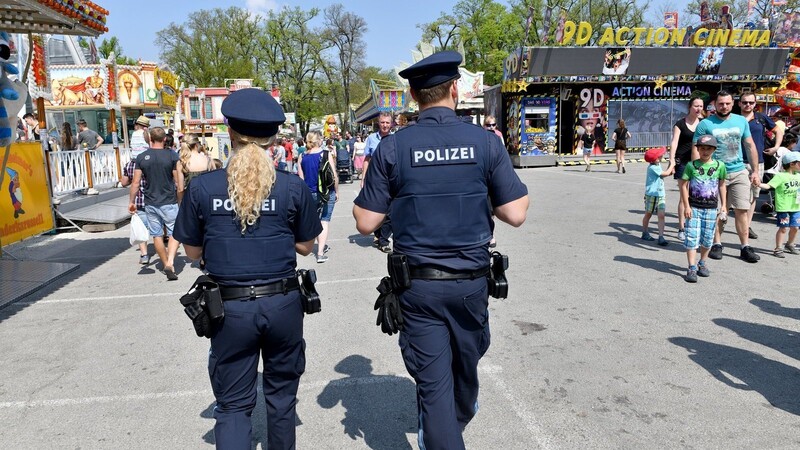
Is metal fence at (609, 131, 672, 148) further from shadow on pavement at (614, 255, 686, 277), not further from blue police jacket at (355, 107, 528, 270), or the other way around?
blue police jacket at (355, 107, 528, 270)

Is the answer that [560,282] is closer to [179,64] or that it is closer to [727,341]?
[727,341]

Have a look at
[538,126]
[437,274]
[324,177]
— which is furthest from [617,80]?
[437,274]

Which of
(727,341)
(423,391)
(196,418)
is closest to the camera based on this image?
(423,391)

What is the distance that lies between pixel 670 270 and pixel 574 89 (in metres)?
19.6

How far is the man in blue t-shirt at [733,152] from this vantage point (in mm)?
6648

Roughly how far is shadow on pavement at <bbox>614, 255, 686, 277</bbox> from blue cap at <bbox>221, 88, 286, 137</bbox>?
5.62 m

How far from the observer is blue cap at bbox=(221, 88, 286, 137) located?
8.63 ft

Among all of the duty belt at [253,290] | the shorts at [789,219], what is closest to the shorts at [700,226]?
the shorts at [789,219]

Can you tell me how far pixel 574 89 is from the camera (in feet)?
81.6

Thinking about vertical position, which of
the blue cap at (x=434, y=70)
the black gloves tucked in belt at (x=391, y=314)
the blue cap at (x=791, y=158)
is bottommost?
the black gloves tucked in belt at (x=391, y=314)

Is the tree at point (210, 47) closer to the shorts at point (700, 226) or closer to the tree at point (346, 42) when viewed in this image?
the tree at point (346, 42)

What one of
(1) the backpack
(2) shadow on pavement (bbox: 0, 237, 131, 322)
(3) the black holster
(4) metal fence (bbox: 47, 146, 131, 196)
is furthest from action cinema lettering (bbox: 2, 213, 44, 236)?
(3) the black holster

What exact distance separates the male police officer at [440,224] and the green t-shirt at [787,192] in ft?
20.8

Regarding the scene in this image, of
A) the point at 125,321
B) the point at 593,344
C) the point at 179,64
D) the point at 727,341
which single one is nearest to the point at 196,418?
the point at 125,321
